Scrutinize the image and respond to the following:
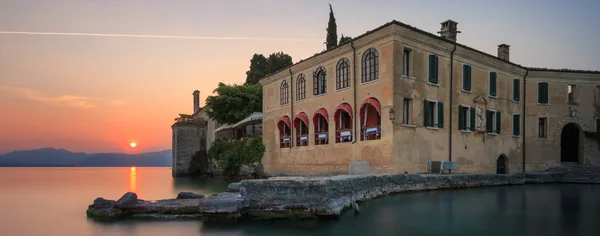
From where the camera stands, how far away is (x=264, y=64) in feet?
167

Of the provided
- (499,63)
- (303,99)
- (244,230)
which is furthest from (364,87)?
(244,230)

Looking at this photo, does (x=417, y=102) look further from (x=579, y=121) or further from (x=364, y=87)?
(x=579, y=121)

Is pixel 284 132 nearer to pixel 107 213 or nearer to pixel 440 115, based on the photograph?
pixel 440 115

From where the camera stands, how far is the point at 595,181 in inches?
933

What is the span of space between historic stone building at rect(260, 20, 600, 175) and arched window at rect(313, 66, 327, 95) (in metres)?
0.06

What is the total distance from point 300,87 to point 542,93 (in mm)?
15428

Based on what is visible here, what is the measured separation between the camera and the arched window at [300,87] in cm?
2706

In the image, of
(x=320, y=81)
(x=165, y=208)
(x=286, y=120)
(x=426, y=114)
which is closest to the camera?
(x=165, y=208)

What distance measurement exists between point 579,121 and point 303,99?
57.8 ft

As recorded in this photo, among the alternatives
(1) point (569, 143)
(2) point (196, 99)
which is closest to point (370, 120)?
(1) point (569, 143)

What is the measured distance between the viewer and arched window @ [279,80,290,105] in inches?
→ 1147

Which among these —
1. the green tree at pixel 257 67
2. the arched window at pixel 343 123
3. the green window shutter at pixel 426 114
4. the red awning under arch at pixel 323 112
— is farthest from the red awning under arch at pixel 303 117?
the green tree at pixel 257 67

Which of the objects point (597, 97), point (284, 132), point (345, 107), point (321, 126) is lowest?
point (284, 132)

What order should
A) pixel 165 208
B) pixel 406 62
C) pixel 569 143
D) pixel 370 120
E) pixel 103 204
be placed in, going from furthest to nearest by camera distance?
pixel 569 143
pixel 370 120
pixel 406 62
pixel 103 204
pixel 165 208
